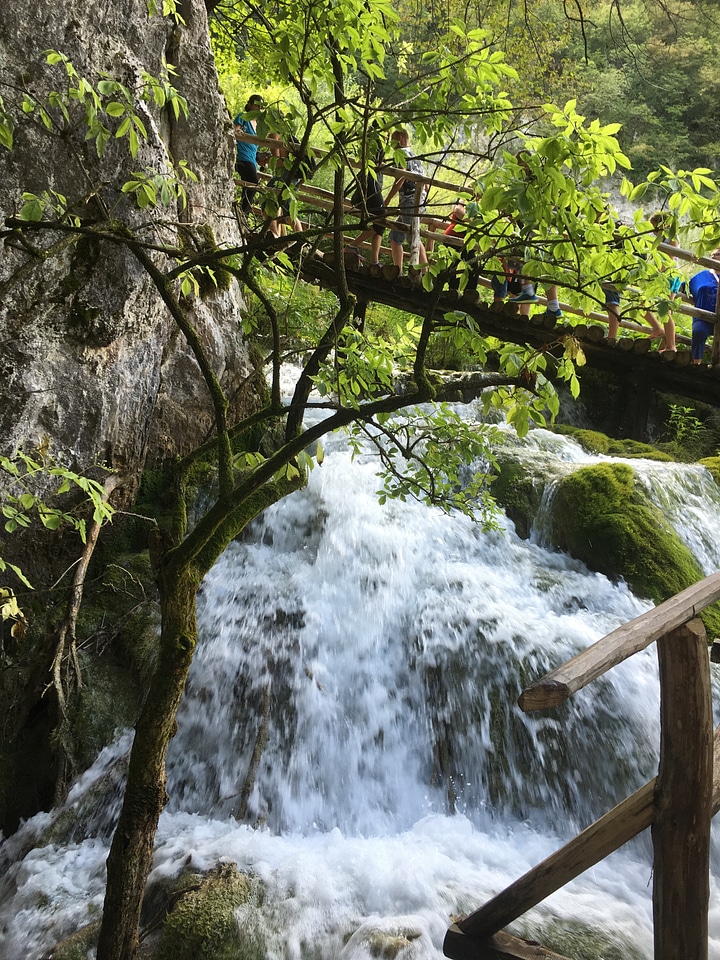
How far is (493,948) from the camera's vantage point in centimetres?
281


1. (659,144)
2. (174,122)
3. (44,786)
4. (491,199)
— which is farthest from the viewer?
(659,144)

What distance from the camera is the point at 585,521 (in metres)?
6.48

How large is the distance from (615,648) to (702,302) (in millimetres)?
6081

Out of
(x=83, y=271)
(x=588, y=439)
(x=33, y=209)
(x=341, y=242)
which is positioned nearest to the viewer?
(x=33, y=209)

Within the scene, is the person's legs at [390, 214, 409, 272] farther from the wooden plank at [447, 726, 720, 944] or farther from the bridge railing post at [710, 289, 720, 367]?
the wooden plank at [447, 726, 720, 944]

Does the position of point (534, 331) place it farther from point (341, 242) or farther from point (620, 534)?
point (341, 242)

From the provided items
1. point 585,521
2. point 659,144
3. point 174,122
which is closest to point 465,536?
point 585,521

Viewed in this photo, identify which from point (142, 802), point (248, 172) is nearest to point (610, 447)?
point (248, 172)

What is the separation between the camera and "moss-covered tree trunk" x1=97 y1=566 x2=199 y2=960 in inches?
100

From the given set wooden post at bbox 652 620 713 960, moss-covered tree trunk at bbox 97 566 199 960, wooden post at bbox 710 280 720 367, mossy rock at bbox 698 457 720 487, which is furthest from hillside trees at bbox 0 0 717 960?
mossy rock at bbox 698 457 720 487

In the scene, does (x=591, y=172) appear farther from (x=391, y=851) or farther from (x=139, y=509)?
(x=139, y=509)

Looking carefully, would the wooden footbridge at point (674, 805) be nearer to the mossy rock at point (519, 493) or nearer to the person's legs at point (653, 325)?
the mossy rock at point (519, 493)

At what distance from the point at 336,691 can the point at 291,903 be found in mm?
1627

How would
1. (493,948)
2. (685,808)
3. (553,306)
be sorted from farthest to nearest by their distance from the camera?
1. (553,306)
2. (493,948)
3. (685,808)
